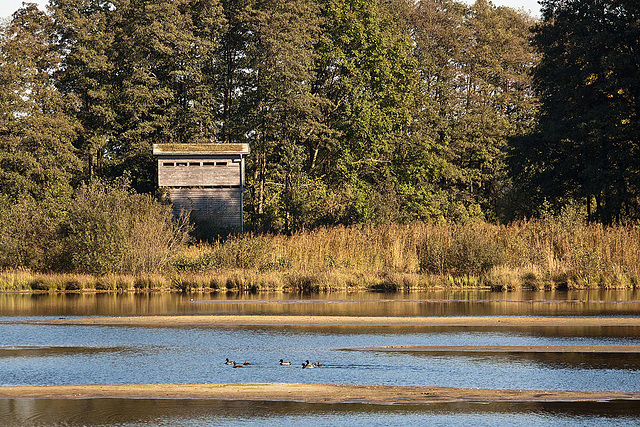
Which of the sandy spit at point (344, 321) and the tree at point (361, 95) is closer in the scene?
the sandy spit at point (344, 321)

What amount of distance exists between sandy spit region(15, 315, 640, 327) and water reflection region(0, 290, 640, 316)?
4.02 ft

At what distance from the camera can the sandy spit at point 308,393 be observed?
1324 centimetres

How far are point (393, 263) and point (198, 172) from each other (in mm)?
20320

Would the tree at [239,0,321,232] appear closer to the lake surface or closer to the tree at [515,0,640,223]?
the tree at [515,0,640,223]

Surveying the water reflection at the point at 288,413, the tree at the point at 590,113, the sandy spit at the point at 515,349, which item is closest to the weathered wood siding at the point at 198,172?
the tree at the point at 590,113

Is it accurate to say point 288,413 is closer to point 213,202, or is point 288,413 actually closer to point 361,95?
point 213,202

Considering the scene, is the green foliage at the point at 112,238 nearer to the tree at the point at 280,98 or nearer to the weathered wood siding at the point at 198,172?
the weathered wood siding at the point at 198,172

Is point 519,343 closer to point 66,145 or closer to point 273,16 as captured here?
point 273,16

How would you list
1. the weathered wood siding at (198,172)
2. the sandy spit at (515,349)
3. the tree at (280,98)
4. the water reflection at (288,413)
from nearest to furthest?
the water reflection at (288,413) < the sandy spit at (515,349) < the weathered wood siding at (198,172) < the tree at (280,98)

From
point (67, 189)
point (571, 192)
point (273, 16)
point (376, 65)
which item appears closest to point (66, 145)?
point (67, 189)

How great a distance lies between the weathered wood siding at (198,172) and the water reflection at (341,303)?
801 inches

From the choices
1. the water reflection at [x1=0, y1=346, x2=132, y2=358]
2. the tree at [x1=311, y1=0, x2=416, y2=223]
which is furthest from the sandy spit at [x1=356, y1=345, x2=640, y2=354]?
the tree at [x1=311, y1=0, x2=416, y2=223]

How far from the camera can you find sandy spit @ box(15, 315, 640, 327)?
22.6 metres

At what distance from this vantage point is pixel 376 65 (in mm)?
63250
